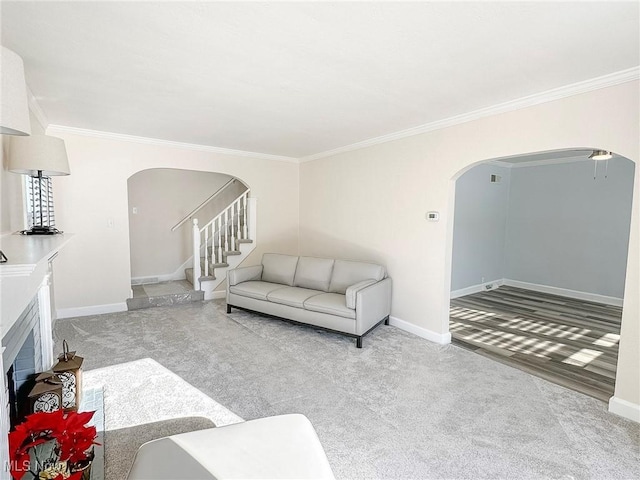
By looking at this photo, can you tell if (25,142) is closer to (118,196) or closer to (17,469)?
(17,469)

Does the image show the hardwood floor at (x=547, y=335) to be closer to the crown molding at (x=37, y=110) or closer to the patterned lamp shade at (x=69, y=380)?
the patterned lamp shade at (x=69, y=380)

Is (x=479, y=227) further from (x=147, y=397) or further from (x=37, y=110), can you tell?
(x=37, y=110)

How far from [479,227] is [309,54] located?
528cm

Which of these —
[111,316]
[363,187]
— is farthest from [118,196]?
[363,187]

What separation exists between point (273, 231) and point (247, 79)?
3650mm

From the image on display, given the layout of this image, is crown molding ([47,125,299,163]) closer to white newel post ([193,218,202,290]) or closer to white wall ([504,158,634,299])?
white newel post ([193,218,202,290])

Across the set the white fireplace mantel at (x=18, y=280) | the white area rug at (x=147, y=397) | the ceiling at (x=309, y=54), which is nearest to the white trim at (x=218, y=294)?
the white area rug at (x=147, y=397)

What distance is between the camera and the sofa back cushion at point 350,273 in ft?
13.8

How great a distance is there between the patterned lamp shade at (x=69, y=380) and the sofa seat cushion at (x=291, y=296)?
2.23m

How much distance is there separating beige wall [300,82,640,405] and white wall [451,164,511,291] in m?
2.06

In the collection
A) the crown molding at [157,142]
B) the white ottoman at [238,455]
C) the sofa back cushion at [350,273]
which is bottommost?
the white ottoman at [238,455]

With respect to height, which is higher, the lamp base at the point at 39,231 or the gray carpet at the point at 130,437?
the lamp base at the point at 39,231

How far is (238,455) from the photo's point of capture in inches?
52.0

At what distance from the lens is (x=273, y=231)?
19.9ft
